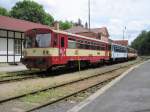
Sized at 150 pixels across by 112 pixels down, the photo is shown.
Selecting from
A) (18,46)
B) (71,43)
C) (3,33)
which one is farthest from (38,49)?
(18,46)

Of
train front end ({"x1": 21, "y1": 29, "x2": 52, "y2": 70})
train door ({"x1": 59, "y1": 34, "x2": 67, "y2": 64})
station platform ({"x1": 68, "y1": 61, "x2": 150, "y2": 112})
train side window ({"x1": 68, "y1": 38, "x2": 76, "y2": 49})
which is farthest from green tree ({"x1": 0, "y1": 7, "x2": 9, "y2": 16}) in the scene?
station platform ({"x1": 68, "y1": 61, "x2": 150, "y2": 112})

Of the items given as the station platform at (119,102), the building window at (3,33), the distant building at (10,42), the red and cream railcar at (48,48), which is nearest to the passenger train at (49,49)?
the red and cream railcar at (48,48)

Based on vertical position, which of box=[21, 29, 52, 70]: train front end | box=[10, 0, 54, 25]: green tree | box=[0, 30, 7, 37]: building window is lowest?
box=[21, 29, 52, 70]: train front end

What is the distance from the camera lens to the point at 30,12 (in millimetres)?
99875

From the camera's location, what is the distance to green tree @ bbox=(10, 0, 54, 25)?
98875mm

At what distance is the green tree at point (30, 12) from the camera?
324 ft

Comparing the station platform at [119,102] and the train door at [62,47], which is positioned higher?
the train door at [62,47]

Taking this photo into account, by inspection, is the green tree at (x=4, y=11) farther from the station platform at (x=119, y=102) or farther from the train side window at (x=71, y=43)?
the station platform at (x=119, y=102)

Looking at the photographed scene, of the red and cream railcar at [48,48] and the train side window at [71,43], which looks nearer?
the red and cream railcar at [48,48]

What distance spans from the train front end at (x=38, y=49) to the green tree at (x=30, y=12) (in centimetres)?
7528

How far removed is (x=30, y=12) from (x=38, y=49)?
258 ft

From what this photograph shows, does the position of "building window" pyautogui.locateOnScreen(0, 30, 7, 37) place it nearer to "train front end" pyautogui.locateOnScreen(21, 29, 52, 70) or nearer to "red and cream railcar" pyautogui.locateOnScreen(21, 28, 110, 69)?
"red and cream railcar" pyautogui.locateOnScreen(21, 28, 110, 69)

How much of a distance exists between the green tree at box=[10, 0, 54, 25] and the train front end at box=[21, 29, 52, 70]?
247 feet

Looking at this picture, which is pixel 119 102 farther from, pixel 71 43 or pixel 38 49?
pixel 71 43
